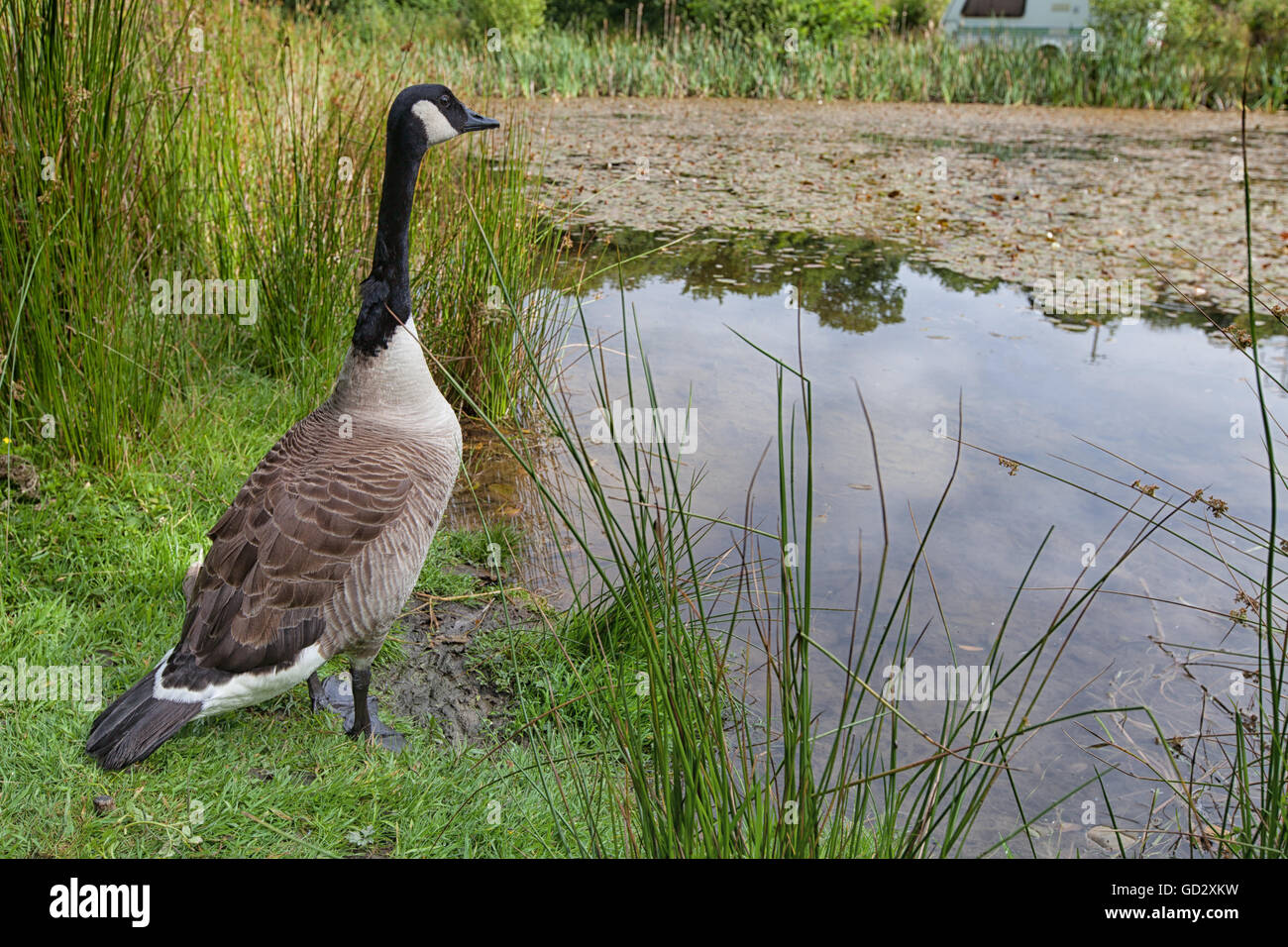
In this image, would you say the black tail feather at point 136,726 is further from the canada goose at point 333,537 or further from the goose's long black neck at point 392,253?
the goose's long black neck at point 392,253

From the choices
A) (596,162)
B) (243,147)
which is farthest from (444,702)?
(596,162)

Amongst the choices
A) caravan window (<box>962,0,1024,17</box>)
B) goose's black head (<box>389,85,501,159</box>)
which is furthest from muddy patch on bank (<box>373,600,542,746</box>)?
caravan window (<box>962,0,1024,17</box>)

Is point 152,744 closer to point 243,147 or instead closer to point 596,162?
point 243,147

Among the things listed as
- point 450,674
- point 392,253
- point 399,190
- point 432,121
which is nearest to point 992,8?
point 432,121

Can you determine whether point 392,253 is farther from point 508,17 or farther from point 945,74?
point 508,17

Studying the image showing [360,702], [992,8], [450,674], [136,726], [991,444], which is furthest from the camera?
[992,8]

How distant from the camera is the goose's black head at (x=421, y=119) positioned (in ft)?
9.58

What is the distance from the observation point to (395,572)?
8.59ft

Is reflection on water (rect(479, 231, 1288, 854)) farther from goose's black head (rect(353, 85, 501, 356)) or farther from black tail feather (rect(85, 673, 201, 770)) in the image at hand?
black tail feather (rect(85, 673, 201, 770))

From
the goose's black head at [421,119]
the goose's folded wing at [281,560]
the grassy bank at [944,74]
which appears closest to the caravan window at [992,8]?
the grassy bank at [944,74]

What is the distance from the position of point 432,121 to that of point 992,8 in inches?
1144

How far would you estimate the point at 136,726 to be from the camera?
2354 mm

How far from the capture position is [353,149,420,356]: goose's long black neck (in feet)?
9.47

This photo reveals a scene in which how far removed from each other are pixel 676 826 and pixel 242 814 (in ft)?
4.03
